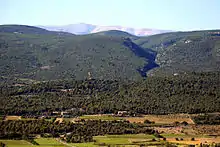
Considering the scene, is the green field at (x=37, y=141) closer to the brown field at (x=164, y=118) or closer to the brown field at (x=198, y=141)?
the brown field at (x=198, y=141)

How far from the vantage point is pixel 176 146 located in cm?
10712

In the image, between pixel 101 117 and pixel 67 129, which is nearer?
pixel 67 129

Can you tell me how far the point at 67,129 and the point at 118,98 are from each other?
2159 inches

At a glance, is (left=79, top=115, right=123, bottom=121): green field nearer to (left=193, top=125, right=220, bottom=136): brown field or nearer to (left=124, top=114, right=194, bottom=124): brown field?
(left=124, top=114, right=194, bottom=124): brown field

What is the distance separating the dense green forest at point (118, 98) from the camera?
158250 millimetres

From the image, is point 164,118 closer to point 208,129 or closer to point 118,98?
point 208,129

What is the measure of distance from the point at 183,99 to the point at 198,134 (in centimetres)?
4523

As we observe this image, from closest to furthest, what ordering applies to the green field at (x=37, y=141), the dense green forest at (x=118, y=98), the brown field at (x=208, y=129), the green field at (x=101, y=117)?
the green field at (x=37, y=141) < the brown field at (x=208, y=129) < the green field at (x=101, y=117) < the dense green forest at (x=118, y=98)

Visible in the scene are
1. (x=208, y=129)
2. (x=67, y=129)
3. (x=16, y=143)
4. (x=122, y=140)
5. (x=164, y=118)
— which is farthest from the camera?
(x=164, y=118)

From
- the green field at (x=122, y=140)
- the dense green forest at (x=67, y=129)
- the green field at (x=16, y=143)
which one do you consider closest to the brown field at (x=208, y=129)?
the dense green forest at (x=67, y=129)

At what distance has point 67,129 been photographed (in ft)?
412

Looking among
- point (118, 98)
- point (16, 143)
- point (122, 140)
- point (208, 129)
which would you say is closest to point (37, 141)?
point (16, 143)

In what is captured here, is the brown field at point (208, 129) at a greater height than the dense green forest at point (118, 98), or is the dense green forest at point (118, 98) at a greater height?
the dense green forest at point (118, 98)

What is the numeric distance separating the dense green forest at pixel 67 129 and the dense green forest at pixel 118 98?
2217 centimetres
